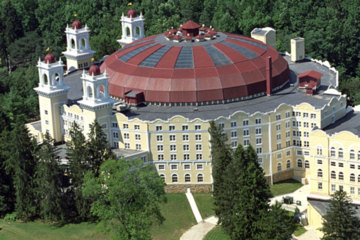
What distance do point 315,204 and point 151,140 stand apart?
112 feet

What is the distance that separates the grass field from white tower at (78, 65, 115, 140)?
21176mm

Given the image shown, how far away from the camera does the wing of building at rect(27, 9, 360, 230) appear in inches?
6521

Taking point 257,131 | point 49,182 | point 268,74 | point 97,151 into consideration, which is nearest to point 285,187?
point 257,131

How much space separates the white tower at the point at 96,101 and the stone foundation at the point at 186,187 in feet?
52.3

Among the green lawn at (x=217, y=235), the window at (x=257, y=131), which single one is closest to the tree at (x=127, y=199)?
the green lawn at (x=217, y=235)

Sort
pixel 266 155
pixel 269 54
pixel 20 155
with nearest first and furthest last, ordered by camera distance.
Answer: pixel 20 155
pixel 266 155
pixel 269 54

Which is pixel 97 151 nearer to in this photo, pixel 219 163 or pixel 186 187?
pixel 186 187

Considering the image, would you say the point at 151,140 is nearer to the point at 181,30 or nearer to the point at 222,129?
the point at 222,129

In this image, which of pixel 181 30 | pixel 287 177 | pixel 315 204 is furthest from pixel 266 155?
pixel 181 30

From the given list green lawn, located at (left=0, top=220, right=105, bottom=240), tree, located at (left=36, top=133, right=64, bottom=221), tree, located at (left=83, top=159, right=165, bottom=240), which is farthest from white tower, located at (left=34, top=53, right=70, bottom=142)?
tree, located at (left=83, top=159, right=165, bottom=240)

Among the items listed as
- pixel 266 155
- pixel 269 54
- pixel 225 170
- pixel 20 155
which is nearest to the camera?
pixel 225 170

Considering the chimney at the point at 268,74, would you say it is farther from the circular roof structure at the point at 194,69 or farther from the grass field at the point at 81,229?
the grass field at the point at 81,229

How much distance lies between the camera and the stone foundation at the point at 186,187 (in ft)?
554

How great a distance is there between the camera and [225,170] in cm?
14975
